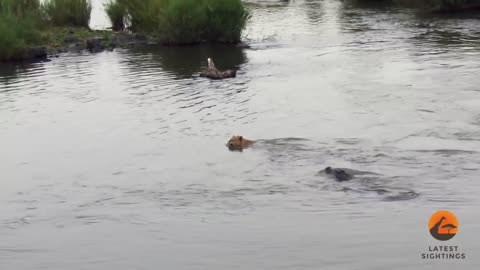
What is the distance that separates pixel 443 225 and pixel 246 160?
447 centimetres

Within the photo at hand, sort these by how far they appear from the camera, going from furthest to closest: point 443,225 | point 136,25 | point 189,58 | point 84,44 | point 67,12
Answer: point 67,12
point 136,25
point 84,44
point 189,58
point 443,225

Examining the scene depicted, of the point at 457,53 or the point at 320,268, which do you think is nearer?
the point at 320,268

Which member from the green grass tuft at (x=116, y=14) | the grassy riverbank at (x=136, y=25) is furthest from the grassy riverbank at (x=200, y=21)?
the green grass tuft at (x=116, y=14)

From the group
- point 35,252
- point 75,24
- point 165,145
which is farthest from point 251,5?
point 35,252

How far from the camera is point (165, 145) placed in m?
15.7

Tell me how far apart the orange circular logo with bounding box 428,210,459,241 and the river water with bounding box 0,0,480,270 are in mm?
101

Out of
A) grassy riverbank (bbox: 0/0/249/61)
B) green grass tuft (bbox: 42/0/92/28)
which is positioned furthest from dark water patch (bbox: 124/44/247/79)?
green grass tuft (bbox: 42/0/92/28)

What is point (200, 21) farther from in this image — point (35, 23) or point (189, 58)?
point (35, 23)

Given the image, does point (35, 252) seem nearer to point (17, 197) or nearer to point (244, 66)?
point (17, 197)

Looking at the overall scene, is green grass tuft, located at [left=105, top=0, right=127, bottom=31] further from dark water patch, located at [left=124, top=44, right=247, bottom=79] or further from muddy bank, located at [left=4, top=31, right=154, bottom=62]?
dark water patch, located at [left=124, top=44, right=247, bottom=79]

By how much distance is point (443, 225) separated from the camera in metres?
10.7

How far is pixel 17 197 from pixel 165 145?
3.59 metres

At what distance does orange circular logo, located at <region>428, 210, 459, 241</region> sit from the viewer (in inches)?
402

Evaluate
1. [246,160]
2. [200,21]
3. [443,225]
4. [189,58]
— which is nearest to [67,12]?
[200,21]
